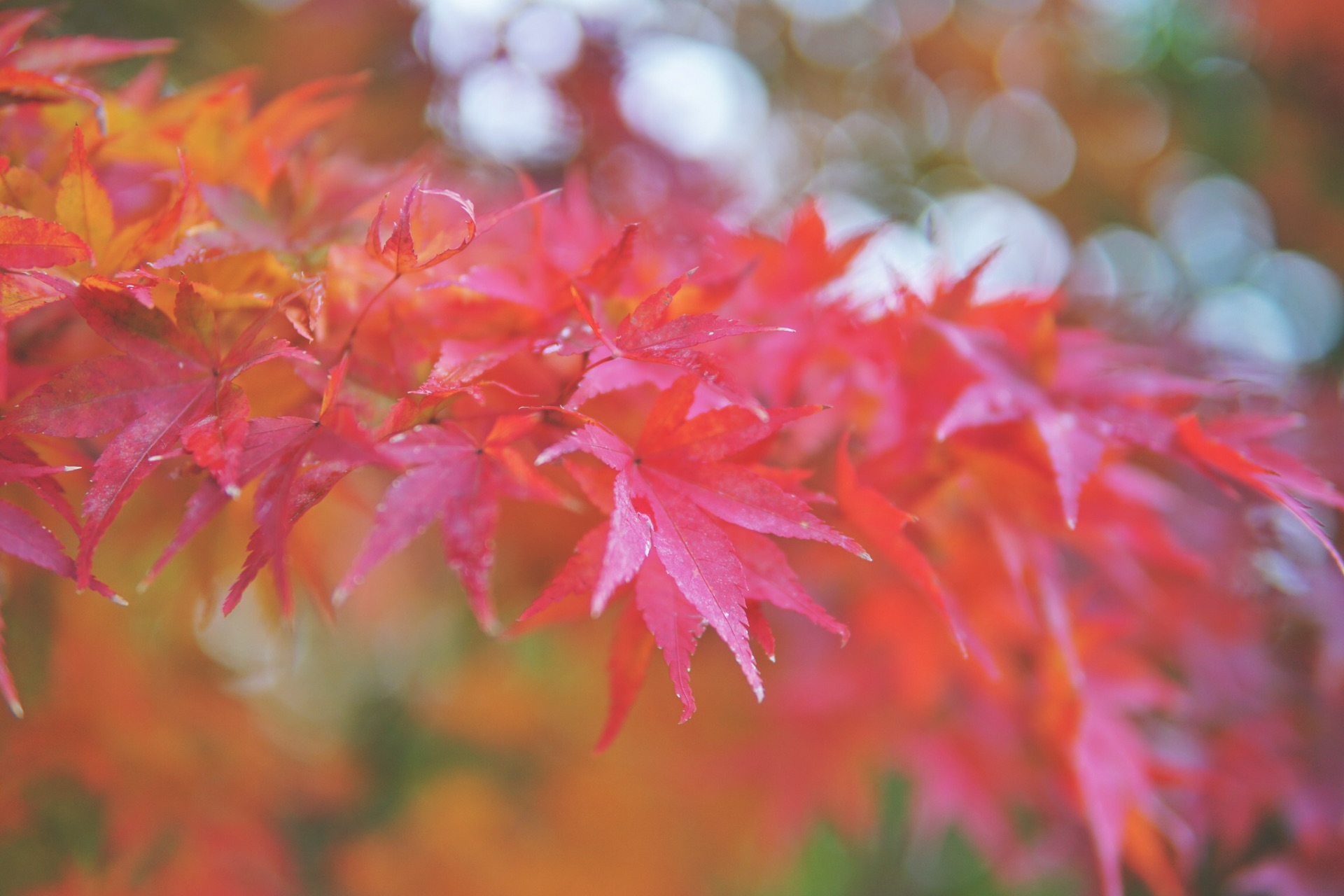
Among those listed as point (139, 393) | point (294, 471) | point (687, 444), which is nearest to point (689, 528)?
point (687, 444)

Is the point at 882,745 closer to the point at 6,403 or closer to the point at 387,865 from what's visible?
the point at 387,865

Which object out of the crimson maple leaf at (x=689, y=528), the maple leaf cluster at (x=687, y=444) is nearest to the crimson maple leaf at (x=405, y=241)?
the maple leaf cluster at (x=687, y=444)

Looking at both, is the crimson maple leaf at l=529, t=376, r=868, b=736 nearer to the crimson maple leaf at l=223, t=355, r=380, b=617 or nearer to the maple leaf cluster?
the maple leaf cluster

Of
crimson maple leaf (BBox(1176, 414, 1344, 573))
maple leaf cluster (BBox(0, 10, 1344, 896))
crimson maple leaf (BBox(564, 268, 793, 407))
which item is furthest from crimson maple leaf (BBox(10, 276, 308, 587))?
crimson maple leaf (BBox(1176, 414, 1344, 573))

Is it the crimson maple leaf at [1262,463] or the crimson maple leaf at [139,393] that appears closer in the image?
the crimson maple leaf at [139,393]

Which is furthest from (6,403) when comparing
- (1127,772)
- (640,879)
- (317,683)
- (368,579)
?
(317,683)

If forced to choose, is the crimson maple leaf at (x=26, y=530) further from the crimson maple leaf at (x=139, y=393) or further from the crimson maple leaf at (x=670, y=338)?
the crimson maple leaf at (x=670, y=338)

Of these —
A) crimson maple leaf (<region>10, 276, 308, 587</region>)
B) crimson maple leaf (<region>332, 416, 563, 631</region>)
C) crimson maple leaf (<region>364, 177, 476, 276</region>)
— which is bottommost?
crimson maple leaf (<region>332, 416, 563, 631</region>)

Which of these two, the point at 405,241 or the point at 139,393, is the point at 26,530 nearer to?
the point at 139,393
